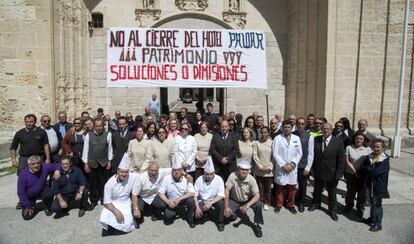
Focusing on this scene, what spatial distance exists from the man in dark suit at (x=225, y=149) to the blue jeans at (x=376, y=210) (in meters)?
2.26

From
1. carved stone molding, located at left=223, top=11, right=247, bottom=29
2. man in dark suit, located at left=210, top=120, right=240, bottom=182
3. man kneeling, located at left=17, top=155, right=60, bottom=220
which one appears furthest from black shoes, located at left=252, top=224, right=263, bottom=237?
carved stone molding, located at left=223, top=11, right=247, bottom=29

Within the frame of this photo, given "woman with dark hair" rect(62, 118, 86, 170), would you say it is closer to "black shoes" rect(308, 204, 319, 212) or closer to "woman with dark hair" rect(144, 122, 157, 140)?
"woman with dark hair" rect(144, 122, 157, 140)

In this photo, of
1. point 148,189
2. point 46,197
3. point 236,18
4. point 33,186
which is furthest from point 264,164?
point 236,18

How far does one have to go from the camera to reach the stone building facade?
8914mm

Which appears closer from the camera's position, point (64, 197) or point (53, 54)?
point (64, 197)

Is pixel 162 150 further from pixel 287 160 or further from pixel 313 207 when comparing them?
pixel 313 207

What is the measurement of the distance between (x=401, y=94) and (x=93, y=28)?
9684 mm

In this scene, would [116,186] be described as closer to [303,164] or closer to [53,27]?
[303,164]

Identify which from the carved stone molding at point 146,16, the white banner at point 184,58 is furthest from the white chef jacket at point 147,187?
the carved stone molding at point 146,16

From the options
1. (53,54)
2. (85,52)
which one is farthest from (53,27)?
(85,52)

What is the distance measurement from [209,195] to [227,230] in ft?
2.04

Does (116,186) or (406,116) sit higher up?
(406,116)

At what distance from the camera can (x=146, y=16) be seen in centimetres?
1114

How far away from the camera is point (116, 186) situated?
5062 mm
